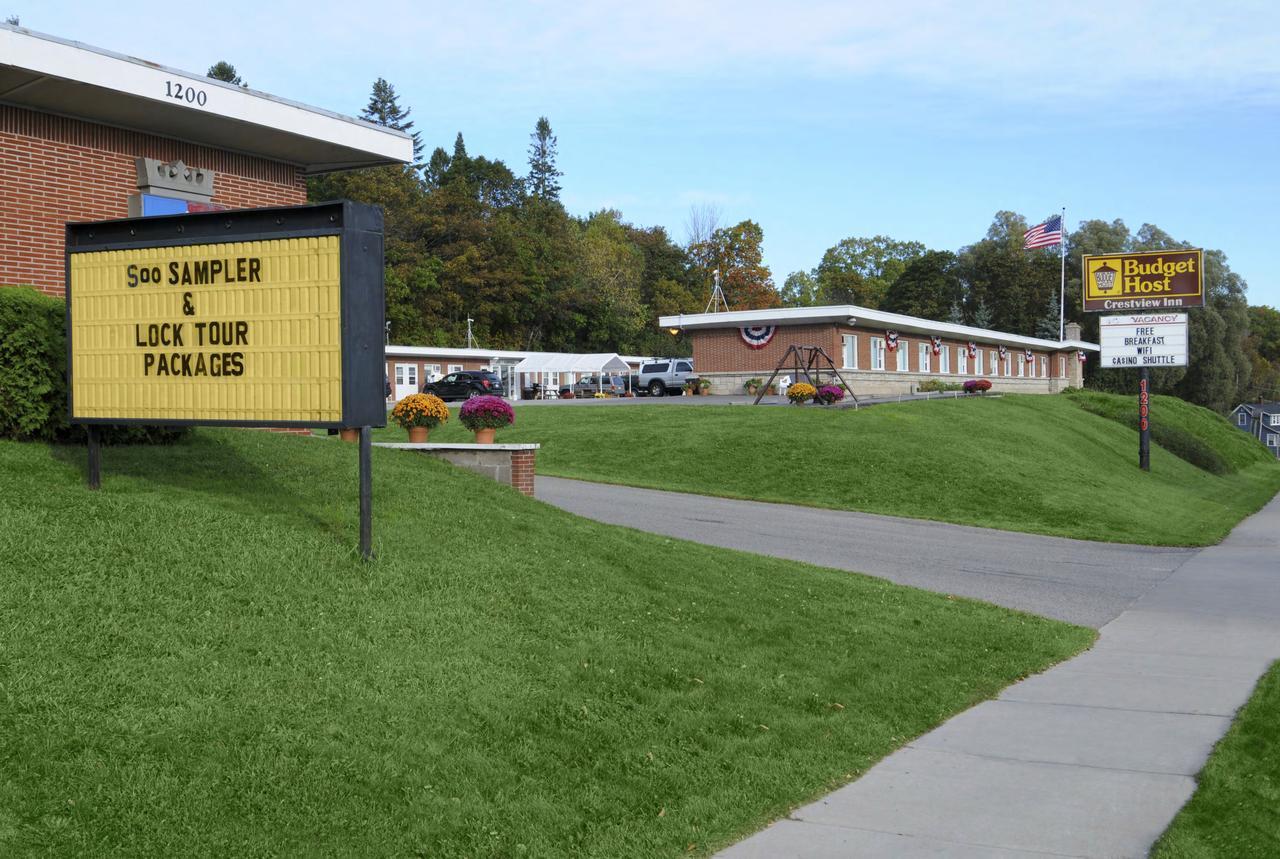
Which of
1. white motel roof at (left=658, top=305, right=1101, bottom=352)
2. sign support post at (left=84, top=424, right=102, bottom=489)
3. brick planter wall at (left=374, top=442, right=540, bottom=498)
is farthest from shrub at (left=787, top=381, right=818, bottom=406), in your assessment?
sign support post at (left=84, top=424, right=102, bottom=489)

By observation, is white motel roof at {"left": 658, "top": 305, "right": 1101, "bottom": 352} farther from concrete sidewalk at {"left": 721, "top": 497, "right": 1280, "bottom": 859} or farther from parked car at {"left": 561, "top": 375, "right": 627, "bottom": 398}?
concrete sidewalk at {"left": 721, "top": 497, "right": 1280, "bottom": 859}

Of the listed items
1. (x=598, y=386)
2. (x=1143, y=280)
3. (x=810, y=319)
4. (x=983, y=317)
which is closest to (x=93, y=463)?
(x=1143, y=280)

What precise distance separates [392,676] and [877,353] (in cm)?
5309

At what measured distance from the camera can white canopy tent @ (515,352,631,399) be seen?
235ft

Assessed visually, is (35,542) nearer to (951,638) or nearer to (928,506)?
(951,638)

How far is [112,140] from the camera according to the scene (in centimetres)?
1627

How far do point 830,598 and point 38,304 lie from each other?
25.9 ft

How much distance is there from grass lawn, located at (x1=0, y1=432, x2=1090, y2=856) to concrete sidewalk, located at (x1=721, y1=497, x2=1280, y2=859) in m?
0.27

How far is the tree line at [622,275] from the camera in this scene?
282 ft

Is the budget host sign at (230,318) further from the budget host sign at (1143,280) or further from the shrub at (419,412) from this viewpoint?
the budget host sign at (1143,280)

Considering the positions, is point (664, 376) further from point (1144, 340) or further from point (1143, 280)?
point (1143, 280)

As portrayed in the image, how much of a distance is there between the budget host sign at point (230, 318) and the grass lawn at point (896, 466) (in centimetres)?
1745

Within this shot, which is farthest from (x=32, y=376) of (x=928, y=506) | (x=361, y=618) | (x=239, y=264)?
(x=928, y=506)

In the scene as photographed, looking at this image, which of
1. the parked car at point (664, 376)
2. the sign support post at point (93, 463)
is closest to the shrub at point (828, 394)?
the parked car at point (664, 376)
